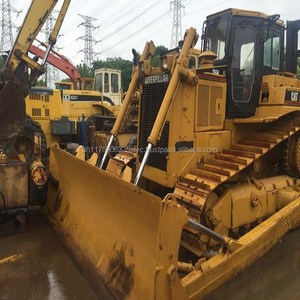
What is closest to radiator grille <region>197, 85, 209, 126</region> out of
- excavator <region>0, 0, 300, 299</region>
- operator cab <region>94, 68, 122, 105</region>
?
excavator <region>0, 0, 300, 299</region>

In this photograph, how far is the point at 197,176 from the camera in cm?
366

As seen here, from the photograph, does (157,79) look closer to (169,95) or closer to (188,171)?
(169,95)

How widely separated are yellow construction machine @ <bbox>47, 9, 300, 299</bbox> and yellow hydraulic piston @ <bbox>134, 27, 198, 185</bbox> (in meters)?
0.01

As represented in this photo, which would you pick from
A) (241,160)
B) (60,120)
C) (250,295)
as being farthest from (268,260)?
(60,120)

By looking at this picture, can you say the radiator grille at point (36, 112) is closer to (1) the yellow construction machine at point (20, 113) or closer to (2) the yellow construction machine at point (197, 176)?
(1) the yellow construction machine at point (20, 113)

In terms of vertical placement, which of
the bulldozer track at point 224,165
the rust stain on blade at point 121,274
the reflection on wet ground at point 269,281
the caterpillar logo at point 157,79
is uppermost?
the caterpillar logo at point 157,79

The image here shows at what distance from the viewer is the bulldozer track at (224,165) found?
11.0 feet

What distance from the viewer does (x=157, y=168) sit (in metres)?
4.11

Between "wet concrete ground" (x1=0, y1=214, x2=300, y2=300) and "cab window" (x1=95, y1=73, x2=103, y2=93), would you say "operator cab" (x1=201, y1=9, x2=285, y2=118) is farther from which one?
"cab window" (x1=95, y1=73, x2=103, y2=93)

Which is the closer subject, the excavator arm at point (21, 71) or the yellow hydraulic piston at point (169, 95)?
the yellow hydraulic piston at point (169, 95)

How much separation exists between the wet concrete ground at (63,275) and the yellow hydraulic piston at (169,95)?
140 cm

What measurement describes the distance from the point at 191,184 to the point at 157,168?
0.68 meters

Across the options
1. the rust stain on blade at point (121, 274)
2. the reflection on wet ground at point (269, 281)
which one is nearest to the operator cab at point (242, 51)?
the reflection on wet ground at point (269, 281)

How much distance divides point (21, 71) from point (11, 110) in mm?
1195
